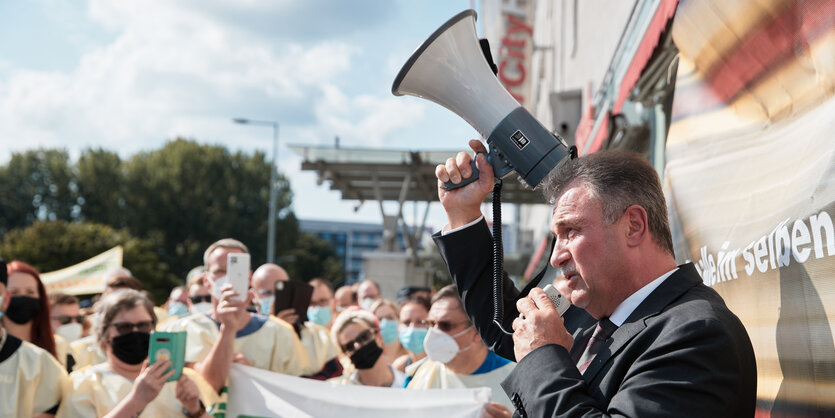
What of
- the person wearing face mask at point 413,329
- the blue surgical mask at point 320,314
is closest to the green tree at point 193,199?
the blue surgical mask at point 320,314

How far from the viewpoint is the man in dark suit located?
1629 millimetres

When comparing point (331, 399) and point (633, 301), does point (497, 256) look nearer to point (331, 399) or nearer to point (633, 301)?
point (633, 301)

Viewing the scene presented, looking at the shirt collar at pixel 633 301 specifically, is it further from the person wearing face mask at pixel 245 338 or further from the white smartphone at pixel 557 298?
the person wearing face mask at pixel 245 338

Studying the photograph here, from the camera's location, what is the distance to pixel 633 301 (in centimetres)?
190

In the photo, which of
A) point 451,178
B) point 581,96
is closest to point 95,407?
point 451,178

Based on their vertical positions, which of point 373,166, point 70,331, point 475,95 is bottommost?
point 70,331

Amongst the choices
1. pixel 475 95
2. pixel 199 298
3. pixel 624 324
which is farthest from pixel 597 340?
pixel 199 298

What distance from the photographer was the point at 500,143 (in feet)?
7.41

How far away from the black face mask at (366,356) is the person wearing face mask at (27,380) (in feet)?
5.81

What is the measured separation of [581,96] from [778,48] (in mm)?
10149

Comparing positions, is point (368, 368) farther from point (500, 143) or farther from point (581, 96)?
point (581, 96)

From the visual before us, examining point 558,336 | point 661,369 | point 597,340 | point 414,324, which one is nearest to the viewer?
point 661,369

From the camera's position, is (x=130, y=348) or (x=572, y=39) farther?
(x=572, y=39)

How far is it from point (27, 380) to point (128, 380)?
1.47 ft
